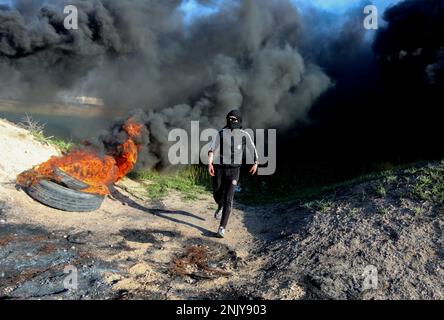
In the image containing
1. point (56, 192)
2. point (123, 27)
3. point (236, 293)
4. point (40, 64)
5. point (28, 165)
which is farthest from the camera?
point (123, 27)

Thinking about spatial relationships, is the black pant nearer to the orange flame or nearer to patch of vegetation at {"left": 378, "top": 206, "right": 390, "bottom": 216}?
patch of vegetation at {"left": 378, "top": 206, "right": 390, "bottom": 216}

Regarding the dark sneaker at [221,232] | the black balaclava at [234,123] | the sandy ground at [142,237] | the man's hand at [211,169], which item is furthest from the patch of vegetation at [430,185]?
the man's hand at [211,169]

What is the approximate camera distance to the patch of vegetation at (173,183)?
9.89 m

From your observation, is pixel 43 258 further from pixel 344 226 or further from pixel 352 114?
pixel 352 114

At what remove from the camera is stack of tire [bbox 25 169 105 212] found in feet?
24.2

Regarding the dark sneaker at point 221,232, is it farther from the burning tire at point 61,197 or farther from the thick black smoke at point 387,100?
the thick black smoke at point 387,100

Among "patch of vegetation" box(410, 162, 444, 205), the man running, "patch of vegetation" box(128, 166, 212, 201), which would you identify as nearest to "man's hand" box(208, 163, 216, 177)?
the man running

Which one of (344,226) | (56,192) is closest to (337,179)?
(344,226)

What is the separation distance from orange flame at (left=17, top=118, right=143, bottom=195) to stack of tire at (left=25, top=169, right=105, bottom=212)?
133 mm

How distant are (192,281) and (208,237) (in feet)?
6.15

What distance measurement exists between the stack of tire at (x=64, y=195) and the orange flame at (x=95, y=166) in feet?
0.44

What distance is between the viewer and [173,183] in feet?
35.8

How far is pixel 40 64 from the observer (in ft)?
33.6

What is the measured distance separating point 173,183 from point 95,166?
110 inches
